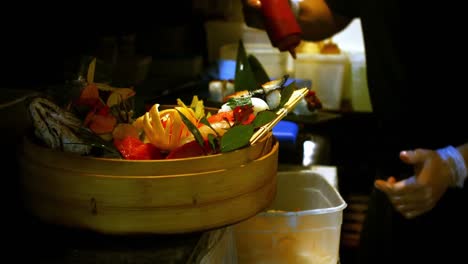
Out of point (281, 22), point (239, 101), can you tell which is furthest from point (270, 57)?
point (239, 101)

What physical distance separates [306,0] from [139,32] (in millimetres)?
1278

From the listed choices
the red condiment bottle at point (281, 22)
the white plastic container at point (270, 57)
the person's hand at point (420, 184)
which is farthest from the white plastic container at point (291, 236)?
the white plastic container at point (270, 57)

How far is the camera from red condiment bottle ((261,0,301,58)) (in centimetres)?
161

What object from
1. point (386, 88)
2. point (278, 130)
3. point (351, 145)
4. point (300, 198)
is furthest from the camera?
point (351, 145)

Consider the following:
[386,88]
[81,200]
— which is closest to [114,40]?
[386,88]

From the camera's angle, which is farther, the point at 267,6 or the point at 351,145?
the point at 351,145

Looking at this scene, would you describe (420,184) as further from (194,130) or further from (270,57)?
(270,57)

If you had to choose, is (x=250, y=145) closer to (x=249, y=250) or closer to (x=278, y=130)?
(x=249, y=250)

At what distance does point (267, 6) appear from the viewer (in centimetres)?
162

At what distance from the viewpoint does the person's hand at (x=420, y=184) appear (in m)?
1.30

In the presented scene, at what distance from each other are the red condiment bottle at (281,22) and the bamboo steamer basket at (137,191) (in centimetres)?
79

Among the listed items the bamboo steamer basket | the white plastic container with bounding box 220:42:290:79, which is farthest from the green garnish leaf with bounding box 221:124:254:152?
the white plastic container with bounding box 220:42:290:79

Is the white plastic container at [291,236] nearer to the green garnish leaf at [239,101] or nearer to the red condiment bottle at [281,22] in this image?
the green garnish leaf at [239,101]

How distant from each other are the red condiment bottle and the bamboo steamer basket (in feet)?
2.60
